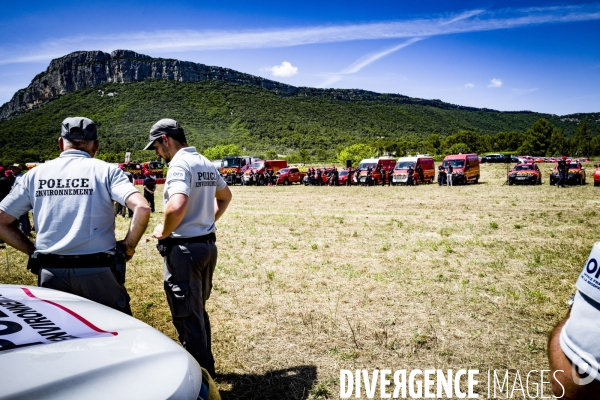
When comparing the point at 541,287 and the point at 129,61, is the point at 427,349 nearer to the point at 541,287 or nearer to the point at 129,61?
the point at 541,287

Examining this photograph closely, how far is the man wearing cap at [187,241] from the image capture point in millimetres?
3137

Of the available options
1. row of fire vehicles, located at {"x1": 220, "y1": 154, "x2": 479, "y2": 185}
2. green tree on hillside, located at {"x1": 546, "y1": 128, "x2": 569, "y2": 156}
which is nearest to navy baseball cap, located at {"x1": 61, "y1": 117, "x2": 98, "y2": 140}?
row of fire vehicles, located at {"x1": 220, "y1": 154, "x2": 479, "y2": 185}

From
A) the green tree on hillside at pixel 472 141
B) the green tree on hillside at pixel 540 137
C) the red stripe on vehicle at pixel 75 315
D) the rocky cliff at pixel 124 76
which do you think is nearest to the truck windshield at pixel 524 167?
the red stripe on vehicle at pixel 75 315

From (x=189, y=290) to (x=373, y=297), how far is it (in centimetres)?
306

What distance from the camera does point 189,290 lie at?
10.4 feet

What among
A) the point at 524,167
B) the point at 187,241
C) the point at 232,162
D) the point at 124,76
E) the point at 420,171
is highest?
the point at 124,76

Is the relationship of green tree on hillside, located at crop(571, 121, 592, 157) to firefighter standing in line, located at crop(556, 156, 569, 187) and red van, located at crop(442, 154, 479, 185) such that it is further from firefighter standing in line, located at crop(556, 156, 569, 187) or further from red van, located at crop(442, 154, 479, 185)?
firefighter standing in line, located at crop(556, 156, 569, 187)

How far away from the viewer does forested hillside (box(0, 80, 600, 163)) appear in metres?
86.0

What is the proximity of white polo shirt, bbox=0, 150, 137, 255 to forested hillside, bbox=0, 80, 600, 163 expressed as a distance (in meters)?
73.2

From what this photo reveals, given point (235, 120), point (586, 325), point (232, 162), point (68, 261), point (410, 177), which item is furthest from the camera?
point (235, 120)

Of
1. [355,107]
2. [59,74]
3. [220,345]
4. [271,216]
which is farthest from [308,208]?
[59,74]

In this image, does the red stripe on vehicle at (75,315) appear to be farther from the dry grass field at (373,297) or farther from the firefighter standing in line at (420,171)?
the firefighter standing in line at (420,171)

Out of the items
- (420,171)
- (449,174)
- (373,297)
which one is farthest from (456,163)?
(373,297)

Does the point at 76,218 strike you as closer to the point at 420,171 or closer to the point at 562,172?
the point at 562,172
